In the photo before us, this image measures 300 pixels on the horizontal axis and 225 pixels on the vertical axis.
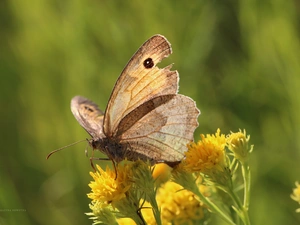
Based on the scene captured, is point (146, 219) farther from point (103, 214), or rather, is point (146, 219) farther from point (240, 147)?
point (240, 147)

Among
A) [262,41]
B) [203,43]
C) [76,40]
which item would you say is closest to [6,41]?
[76,40]

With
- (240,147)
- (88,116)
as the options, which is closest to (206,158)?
(240,147)

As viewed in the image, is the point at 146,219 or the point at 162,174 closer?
the point at 146,219

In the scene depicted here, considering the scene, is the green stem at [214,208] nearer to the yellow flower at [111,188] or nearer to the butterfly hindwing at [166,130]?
the butterfly hindwing at [166,130]

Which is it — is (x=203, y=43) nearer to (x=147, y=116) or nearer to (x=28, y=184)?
(x=147, y=116)

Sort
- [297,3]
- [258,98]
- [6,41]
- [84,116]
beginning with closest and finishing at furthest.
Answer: [84,116] < [258,98] < [297,3] < [6,41]

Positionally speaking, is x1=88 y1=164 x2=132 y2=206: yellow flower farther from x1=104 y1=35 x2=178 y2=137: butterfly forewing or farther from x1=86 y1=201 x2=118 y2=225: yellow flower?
x1=104 y1=35 x2=178 y2=137: butterfly forewing
